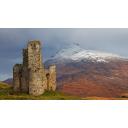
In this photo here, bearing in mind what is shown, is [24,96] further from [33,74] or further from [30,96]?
[33,74]

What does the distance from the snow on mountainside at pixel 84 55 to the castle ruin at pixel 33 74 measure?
2.73 ft

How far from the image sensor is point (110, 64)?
98.8 m

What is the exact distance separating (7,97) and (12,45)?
2782mm

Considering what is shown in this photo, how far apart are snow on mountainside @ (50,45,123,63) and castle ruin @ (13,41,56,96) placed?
83 cm

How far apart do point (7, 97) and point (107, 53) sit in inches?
219

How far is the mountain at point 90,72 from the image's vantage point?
98.1 metres

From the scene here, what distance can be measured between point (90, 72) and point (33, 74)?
3.11 metres

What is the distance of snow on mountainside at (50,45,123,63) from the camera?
322 feet

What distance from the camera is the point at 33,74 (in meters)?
97.7

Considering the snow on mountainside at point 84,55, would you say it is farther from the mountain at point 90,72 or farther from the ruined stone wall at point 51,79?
the ruined stone wall at point 51,79

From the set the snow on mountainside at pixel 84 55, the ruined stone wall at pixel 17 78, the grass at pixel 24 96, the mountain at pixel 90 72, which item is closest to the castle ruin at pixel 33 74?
the ruined stone wall at pixel 17 78

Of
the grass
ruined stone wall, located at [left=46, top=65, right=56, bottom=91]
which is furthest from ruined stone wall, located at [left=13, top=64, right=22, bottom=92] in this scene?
ruined stone wall, located at [left=46, top=65, right=56, bottom=91]

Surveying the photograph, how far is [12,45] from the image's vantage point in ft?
323

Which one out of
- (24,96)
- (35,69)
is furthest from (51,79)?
(24,96)
